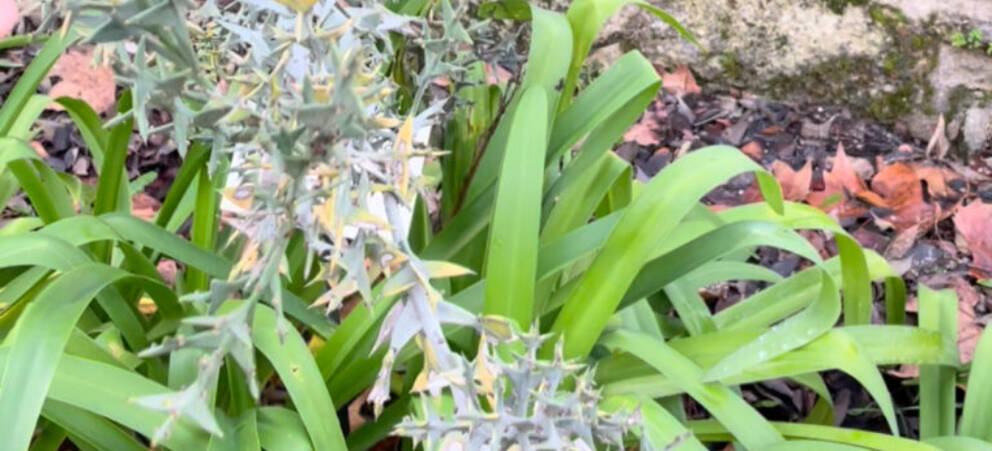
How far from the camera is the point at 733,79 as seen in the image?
2.23 m

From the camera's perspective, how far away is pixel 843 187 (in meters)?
1.97

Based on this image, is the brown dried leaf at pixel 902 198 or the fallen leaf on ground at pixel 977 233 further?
the brown dried leaf at pixel 902 198

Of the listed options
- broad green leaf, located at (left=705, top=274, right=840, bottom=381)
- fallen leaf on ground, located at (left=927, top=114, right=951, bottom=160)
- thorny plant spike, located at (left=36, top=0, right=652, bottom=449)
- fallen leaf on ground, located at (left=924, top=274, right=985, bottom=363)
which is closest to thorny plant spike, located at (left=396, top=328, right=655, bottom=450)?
thorny plant spike, located at (left=36, top=0, right=652, bottom=449)

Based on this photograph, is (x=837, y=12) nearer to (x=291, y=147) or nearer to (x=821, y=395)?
(x=821, y=395)

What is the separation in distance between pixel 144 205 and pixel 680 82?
1.24m

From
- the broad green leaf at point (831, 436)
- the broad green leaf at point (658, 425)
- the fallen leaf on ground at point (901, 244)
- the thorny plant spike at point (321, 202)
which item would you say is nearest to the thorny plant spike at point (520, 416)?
the thorny plant spike at point (321, 202)

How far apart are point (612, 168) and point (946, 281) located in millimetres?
743

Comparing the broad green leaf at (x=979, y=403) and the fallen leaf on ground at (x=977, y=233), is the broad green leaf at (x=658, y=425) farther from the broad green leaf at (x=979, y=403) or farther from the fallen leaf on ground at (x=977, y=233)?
the fallen leaf on ground at (x=977, y=233)

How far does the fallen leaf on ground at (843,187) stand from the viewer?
6.29 feet

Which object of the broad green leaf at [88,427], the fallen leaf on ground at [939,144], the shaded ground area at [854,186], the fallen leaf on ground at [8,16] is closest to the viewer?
the broad green leaf at [88,427]

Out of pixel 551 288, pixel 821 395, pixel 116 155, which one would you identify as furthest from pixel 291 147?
pixel 821 395

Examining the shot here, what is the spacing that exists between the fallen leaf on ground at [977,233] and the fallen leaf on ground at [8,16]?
213cm

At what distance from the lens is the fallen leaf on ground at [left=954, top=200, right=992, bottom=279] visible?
175cm

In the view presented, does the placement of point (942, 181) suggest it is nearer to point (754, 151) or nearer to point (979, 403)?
point (754, 151)
